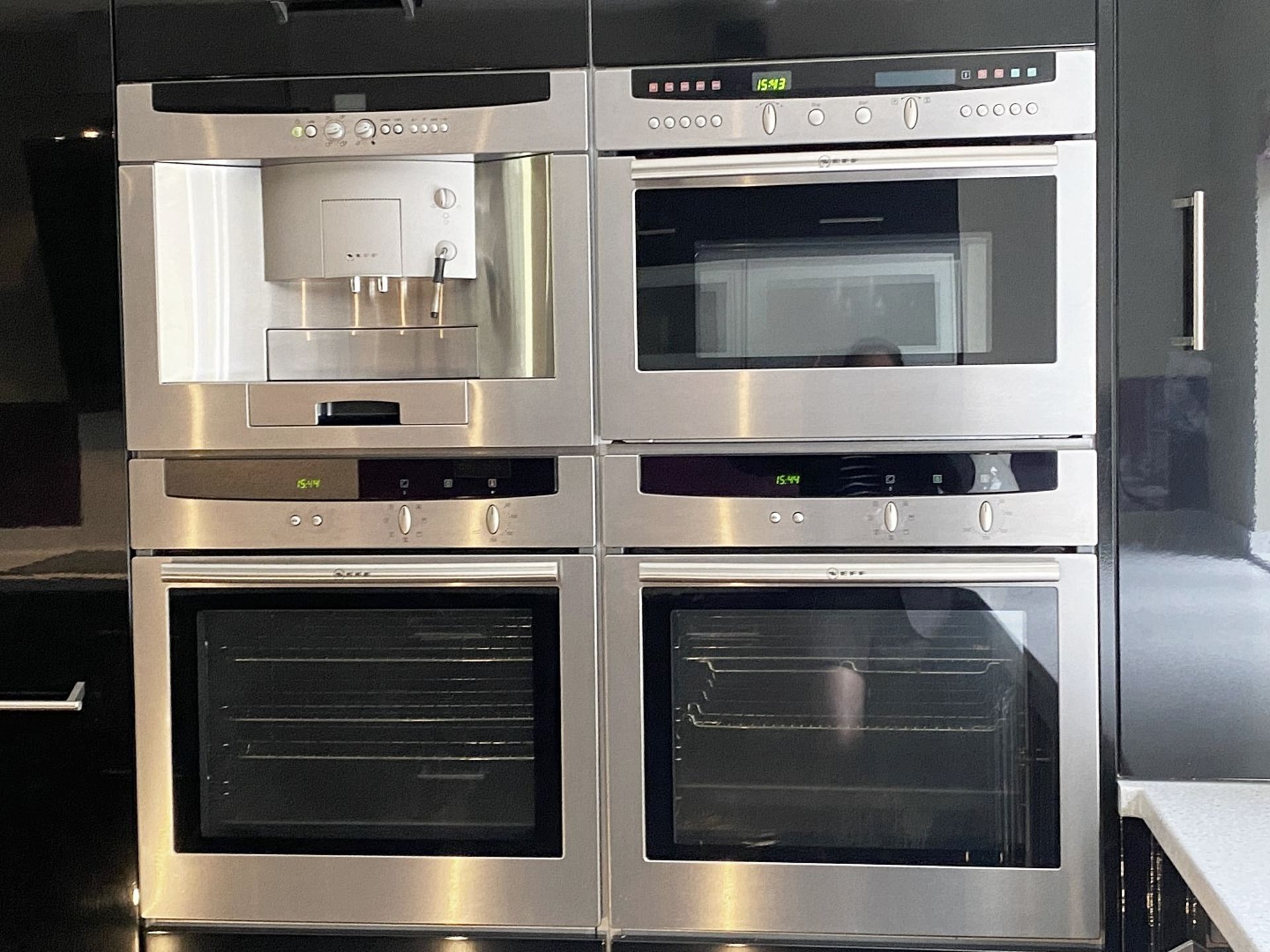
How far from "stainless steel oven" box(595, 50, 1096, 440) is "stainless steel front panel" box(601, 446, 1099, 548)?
0.23 feet

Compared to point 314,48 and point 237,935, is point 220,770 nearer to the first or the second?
point 237,935

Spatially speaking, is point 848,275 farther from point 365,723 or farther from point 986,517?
point 365,723

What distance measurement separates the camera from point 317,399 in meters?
1.79

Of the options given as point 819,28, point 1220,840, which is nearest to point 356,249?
point 819,28

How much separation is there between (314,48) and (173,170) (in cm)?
27

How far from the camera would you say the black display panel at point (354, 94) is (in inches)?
69.1

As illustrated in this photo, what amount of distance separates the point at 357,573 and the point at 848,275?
820 millimetres

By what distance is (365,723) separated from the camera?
1.81m

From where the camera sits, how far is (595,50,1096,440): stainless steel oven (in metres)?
1.70

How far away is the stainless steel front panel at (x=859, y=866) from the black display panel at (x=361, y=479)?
18cm

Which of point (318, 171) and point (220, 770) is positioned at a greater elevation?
point (318, 171)

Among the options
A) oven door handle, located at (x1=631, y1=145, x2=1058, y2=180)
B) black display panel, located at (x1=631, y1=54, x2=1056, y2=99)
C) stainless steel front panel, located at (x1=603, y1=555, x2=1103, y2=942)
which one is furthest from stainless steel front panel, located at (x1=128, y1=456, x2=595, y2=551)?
black display panel, located at (x1=631, y1=54, x2=1056, y2=99)

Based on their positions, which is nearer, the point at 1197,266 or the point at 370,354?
the point at 1197,266

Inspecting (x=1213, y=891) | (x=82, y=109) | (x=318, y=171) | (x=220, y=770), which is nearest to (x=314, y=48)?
(x=318, y=171)
